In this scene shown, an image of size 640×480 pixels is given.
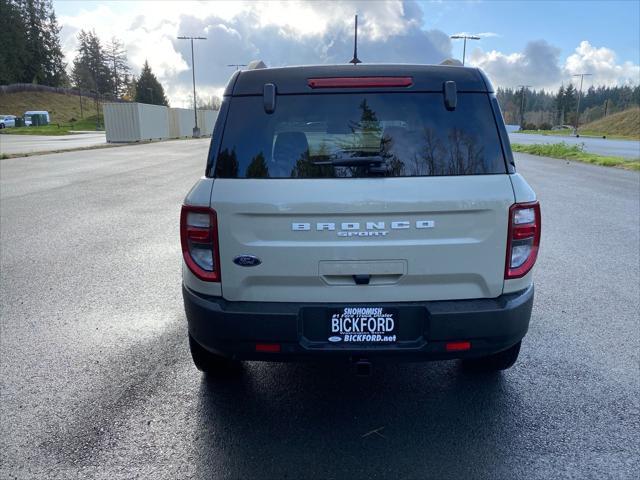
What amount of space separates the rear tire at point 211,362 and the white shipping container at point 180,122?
52.3 metres

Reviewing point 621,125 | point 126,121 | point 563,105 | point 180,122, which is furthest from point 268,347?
point 563,105

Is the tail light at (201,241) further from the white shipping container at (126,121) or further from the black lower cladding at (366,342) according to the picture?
the white shipping container at (126,121)

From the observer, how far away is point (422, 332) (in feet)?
8.96

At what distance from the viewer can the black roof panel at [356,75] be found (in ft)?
9.16

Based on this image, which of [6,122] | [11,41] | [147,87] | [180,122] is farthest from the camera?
[147,87]

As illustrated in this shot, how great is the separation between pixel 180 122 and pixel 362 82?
56.4 m

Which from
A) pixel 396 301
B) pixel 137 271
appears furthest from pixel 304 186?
pixel 137 271

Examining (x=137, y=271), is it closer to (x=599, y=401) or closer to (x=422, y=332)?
(x=422, y=332)

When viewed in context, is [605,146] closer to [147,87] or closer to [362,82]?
[362,82]

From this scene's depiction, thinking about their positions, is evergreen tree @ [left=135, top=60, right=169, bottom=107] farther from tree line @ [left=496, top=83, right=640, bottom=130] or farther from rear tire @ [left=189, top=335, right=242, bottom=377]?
rear tire @ [left=189, top=335, right=242, bottom=377]

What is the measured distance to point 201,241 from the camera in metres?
2.78

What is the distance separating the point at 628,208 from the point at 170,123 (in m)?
48.1

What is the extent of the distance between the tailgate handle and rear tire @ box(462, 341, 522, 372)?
3.88ft

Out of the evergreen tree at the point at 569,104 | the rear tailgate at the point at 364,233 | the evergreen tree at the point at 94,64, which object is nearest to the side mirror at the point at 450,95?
the rear tailgate at the point at 364,233
